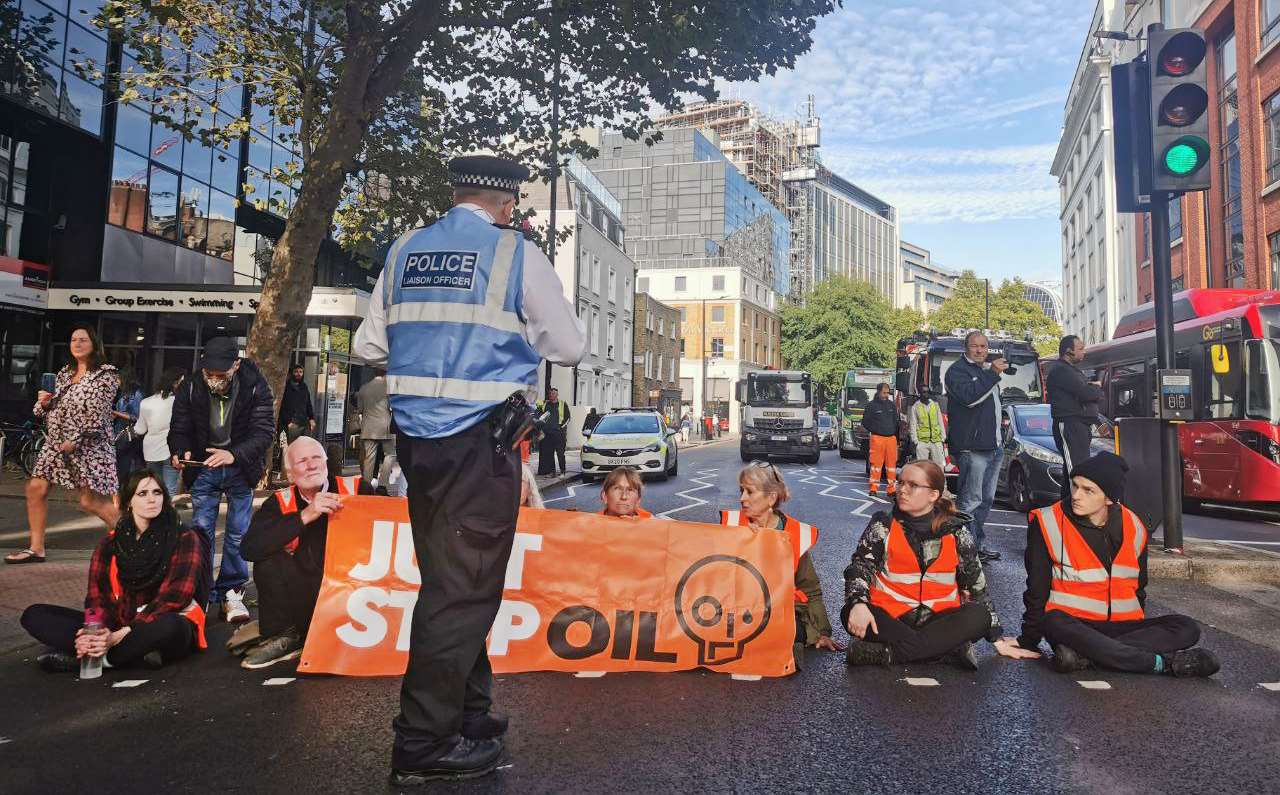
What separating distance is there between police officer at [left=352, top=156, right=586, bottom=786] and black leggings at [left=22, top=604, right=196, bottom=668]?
2.00 metres

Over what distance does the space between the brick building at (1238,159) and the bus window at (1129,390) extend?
9.81 meters

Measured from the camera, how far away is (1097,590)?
4320 mm

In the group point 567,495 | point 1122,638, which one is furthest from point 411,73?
point 1122,638

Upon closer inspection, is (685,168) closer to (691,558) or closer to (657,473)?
(657,473)

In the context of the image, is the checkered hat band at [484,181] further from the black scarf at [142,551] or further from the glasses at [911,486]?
the black scarf at [142,551]

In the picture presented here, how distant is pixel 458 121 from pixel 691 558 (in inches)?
439

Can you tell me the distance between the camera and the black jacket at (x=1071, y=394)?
7859 mm

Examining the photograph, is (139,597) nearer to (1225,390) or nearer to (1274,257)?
(1225,390)

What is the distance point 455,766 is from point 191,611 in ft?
7.51

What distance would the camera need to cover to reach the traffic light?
6.72m

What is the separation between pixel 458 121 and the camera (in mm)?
13734

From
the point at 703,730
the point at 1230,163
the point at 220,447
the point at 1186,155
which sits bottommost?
the point at 703,730

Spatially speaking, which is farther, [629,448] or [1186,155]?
[629,448]

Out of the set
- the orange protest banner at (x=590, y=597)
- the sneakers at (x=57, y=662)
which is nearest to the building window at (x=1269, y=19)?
the orange protest banner at (x=590, y=597)
